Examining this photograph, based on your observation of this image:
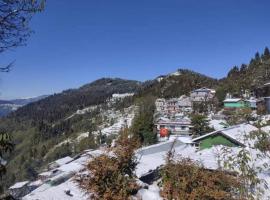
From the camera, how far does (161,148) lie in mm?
27766

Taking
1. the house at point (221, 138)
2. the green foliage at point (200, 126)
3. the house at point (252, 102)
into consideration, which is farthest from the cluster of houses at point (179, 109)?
the house at point (221, 138)

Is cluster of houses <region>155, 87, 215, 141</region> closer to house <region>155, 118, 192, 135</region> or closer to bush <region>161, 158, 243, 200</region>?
house <region>155, 118, 192, 135</region>

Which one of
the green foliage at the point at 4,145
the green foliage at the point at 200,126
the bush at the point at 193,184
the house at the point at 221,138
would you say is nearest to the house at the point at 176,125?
the green foliage at the point at 200,126

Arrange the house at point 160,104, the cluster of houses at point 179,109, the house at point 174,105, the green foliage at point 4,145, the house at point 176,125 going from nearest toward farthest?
the green foliage at point 4,145 → the house at point 176,125 → the cluster of houses at point 179,109 → the house at point 174,105 → the house at point 160,104

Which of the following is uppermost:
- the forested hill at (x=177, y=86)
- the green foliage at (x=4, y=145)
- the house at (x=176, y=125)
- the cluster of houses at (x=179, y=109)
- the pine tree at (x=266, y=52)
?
the pine tree at (x=266, y=52)

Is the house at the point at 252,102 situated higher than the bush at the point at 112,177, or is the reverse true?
the house at the point at 252,102

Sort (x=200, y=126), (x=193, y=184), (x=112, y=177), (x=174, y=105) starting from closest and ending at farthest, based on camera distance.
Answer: (x=193, y=184) < (x=112, y=177) < (x=200, y=126) < (x=174, y=105)

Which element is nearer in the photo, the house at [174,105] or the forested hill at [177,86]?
the house at [174,105]

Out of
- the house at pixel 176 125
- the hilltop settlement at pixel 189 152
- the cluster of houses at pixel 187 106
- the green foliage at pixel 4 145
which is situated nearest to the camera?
the green foliage at pixel 4 145

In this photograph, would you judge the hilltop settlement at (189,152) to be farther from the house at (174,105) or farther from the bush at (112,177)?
the house at (174,105)

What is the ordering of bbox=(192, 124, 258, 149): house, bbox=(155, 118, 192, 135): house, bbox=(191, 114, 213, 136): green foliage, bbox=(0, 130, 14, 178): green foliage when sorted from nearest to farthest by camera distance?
bbox=(0, 130, 14, 178): green foliage → bbox=(192, 124, 258, 149): house → bbox=(191, 114, 213, 136): green foliage → bbox=(155, 118, 192, 135): house

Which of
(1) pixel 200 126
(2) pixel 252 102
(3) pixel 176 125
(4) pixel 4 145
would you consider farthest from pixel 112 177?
(3) pixel 176 125

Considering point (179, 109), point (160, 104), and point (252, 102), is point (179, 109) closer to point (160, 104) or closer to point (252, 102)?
point (160, 104)

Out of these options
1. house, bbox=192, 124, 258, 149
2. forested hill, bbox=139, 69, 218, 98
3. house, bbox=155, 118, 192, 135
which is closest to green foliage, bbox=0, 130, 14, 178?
house, bbox=192, 124, 258, 149
